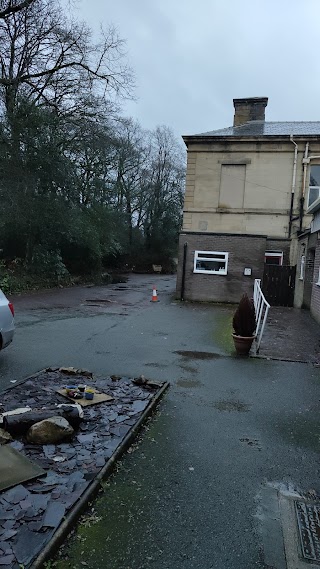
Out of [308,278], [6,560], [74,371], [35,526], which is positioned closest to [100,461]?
[35,526]

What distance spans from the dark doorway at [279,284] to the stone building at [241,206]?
453 millimetres

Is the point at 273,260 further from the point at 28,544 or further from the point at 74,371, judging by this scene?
the point at 28,544

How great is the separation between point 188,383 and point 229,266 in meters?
11.7

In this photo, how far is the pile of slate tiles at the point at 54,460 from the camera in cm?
244

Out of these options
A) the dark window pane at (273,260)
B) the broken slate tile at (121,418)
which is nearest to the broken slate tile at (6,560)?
the broken slate tile at (121,418)

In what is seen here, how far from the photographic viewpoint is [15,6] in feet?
48.1

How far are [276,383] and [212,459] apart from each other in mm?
2766

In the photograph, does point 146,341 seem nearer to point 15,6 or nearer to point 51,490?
point 51,490

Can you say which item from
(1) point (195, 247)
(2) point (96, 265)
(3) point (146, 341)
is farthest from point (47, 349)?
(2) point (96, 265)

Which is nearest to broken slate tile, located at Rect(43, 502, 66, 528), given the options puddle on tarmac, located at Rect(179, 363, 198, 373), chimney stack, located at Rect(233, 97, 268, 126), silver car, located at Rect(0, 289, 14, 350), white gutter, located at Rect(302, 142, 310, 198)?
puddle on tarmac, located at Rect(179, 363, 198, 373)

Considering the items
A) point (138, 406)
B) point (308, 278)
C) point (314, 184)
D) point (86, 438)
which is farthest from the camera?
point (314, 184)

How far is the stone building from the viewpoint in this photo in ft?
56.0

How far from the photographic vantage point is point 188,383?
5.89 meters

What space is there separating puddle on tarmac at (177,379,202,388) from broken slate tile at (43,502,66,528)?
3206 millimetres
